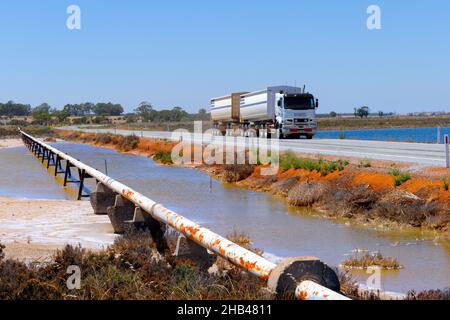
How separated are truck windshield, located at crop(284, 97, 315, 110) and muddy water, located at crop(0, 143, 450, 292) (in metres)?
13.3

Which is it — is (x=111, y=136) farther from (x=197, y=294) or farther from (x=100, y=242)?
(x=197, y=294)

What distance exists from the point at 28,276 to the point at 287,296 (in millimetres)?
3008

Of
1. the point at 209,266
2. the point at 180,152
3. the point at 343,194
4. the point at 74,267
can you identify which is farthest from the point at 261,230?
the point at 180,152

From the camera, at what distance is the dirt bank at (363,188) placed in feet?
53.1

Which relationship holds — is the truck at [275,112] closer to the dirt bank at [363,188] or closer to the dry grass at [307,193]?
the dirt bank at [363,188]

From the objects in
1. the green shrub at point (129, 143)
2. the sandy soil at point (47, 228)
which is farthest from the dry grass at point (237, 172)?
the green shrub at point (129, 143)

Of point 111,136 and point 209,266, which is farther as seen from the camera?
point 111,136

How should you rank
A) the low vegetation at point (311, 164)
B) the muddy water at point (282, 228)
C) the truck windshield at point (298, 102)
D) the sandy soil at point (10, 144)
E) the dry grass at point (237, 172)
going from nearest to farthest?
the muddy water at point (282, 228)
the low vegetation at point (311, 164)
the dry grass at point (237, 172)
the truck windshield at point (298, 102)
the sandy soil at point (10, 144)

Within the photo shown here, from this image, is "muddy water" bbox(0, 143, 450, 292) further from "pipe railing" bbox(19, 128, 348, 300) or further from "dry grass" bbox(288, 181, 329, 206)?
"pipe railing" bbox(19, 128, 348, 300)

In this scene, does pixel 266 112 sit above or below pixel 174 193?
above

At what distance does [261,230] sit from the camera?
53.0ft

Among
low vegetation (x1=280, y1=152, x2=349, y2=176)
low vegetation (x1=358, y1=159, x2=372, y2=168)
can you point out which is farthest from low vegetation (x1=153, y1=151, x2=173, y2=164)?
A: low vegetation (x1=358, y1=159, x2=372, y2=168)

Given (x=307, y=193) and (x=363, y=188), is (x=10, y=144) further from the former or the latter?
(x=363, y=188)

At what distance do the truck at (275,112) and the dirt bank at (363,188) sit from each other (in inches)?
543
